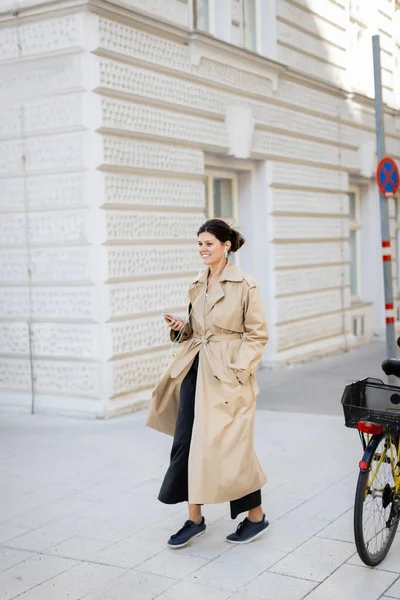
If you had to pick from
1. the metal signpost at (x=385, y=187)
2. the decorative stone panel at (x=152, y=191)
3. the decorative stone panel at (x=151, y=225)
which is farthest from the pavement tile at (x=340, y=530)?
the decorative stone panel at (x=152, y=191)

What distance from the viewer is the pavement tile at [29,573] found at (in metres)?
4.63

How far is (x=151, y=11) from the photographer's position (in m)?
9.63

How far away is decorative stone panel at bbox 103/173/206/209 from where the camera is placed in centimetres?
A: 909

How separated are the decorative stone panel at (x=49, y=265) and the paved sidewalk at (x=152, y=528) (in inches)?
64.2

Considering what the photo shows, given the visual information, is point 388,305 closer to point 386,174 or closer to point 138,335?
point 386,174

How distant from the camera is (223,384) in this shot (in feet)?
16.8

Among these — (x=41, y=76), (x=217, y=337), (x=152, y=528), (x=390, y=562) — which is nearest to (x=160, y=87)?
(x=41, y=76)

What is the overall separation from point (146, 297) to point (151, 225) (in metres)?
0.77

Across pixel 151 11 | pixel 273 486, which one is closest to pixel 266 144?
pixel 151 11

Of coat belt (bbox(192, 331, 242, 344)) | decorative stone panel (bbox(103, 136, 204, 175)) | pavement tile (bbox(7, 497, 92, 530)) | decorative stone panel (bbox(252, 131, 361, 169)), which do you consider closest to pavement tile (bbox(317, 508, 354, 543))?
coat belt (bbox(192, 331, 242, 344))

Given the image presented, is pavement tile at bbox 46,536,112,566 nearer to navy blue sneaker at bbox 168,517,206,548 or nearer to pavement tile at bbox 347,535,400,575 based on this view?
navy blue sneaker at bbox 168,517,206,548

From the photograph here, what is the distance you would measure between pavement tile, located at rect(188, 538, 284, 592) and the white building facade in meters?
4.03

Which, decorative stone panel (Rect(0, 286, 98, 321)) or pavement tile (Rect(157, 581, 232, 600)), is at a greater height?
decorative stone panel (Rect(0, 286, 98, 321))

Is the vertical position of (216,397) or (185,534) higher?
(216,397)
